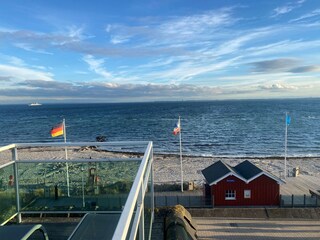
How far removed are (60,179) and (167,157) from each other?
34.9m

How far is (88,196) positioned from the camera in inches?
235

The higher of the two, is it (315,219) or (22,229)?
(22,229)

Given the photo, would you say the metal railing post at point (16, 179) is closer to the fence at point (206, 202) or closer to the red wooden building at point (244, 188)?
the fence at point (206, 202)

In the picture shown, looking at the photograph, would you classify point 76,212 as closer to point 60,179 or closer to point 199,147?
point 60,179

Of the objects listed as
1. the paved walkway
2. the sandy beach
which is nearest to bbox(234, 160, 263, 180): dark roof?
the paved walkway

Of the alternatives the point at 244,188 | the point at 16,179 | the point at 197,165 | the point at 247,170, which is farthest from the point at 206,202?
the point at 197,165

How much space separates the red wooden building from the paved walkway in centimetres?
298

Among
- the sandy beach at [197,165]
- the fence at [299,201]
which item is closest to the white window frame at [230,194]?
the fence at [299,201]

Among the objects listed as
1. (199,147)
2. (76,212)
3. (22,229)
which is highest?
(22,229)

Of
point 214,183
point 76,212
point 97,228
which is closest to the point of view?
point 97,228

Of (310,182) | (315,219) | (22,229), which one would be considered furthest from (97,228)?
(310,182)

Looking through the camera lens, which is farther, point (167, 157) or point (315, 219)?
point (167, 157)

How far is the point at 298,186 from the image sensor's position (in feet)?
73.2

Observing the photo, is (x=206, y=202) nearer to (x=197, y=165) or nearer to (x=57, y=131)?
(x=57, y=131)
